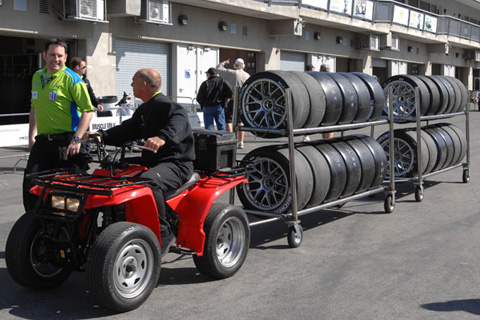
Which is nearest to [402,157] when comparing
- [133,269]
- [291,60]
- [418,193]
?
[418,193]

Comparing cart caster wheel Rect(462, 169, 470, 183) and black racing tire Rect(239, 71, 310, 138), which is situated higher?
black racing tire Rect(239, 71, 310, 138)

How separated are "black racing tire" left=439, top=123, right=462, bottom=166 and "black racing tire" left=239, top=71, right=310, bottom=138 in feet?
14.8

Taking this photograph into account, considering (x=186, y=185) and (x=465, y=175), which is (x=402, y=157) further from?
(x=186, y=185)

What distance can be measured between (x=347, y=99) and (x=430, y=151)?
9.19 ft

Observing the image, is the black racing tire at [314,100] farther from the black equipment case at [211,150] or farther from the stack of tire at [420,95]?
the stack of tire at [420,95]

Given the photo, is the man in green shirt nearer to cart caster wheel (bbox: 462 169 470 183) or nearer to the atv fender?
the atv fender

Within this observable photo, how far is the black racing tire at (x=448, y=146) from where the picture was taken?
10.1 m

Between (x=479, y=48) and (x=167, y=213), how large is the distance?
5052cm

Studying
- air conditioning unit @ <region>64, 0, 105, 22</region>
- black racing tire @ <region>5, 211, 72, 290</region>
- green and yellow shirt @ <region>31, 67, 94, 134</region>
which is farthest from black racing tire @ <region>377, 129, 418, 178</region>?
air conditioning unit @ <region>64, 0, 105, 22</region>

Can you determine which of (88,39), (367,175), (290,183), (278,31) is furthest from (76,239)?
(278,31)

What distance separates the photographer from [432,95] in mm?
9523

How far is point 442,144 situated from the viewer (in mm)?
9867

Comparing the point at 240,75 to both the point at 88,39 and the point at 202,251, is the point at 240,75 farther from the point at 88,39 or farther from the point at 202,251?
the point at 202,251

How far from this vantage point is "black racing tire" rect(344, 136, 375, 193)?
7.54 meters
